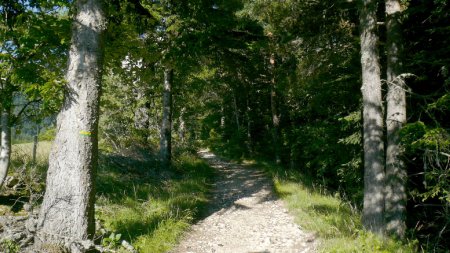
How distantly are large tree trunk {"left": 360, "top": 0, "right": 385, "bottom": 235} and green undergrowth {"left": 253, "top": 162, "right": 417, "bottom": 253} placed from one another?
0.63 meters

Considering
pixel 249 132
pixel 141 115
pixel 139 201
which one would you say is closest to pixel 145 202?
pixel 139 201

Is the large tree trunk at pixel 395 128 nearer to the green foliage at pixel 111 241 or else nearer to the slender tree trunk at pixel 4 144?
the green foliage at pixel 111 241

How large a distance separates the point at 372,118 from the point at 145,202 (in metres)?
5.31

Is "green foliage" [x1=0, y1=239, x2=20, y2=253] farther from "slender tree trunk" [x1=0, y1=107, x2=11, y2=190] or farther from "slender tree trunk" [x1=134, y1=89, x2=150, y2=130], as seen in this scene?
"slender tree trunk" [x1=134, y1=89, x2=150, y2=130]

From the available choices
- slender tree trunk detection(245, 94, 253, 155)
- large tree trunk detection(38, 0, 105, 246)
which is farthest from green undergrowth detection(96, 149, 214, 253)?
slender tree trunk detection(245, 94, 253, 155)

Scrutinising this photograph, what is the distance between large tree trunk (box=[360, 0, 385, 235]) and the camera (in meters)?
6.44

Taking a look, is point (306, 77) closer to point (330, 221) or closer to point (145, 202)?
point (330, 221)

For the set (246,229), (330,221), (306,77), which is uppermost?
(306,77)

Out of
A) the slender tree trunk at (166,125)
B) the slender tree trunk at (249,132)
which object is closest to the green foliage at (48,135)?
the slender tree trunk at (166,125)

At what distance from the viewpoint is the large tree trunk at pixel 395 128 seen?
6.56m

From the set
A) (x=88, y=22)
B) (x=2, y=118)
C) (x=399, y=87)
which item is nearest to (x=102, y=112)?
(x=2, y=118)

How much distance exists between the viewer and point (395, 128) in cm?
669

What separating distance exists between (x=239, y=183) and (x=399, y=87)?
26.1 feet

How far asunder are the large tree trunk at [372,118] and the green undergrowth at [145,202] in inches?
153
